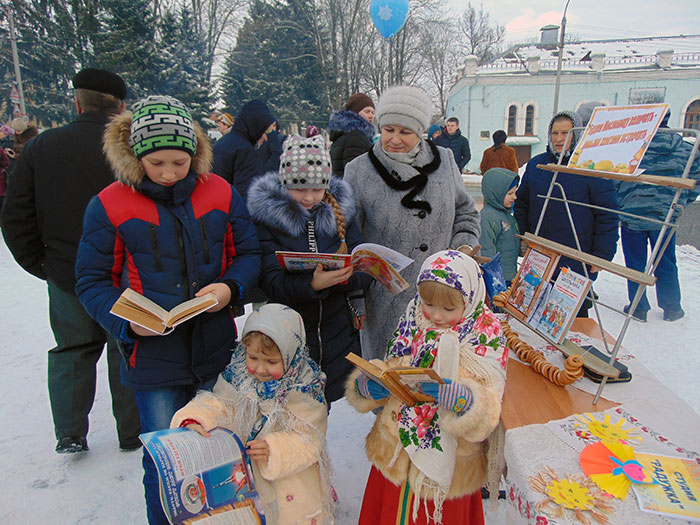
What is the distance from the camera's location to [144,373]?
1.84 m

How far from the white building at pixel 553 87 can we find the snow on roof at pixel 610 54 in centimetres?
6

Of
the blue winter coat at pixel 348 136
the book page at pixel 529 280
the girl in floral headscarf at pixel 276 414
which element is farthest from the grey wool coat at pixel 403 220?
the blue winter coat at pixel 348 136

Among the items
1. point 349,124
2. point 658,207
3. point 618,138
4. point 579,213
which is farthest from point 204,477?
point 658,207

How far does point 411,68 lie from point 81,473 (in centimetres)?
3161

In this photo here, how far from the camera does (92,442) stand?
299 centimetres

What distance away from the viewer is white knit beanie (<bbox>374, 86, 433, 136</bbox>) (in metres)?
2.26

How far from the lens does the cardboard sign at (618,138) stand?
5.58 feet

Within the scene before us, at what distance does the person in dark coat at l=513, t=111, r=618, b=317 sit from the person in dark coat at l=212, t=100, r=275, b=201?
263 cm

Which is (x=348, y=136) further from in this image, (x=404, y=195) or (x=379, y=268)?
(x=379, y=268)

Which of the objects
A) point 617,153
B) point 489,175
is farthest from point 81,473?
point 489,175

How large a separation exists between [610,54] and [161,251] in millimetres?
34922

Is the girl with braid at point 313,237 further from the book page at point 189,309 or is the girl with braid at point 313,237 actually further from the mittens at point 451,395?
the mittens at point 451,395

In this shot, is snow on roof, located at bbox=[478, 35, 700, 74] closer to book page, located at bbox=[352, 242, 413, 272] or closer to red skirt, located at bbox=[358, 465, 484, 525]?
book page, located at bbox=[352, 242, 413, 272]

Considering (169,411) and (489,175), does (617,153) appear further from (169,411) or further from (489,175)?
(169,411)
